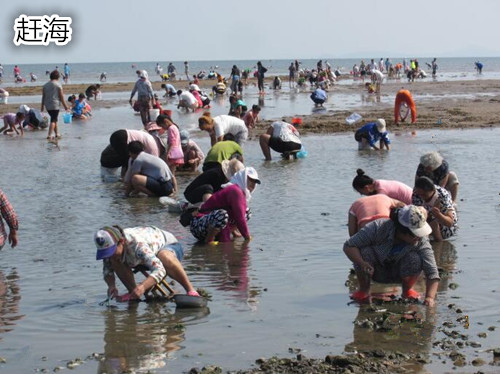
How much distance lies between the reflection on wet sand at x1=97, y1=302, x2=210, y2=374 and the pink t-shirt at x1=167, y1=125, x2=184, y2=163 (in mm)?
7532

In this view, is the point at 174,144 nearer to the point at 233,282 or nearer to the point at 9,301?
the point at 233,282

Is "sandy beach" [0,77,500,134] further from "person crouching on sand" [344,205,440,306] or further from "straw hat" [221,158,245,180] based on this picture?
"person crouching on sand" [344,205,440,306]

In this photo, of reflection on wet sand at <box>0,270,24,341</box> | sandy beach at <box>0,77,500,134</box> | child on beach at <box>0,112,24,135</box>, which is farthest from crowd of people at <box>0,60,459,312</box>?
child on beach at <box>0,112,24,135</box>

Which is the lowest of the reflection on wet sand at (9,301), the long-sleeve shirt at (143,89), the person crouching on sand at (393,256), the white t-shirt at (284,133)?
the reflection on wet sand at (9,301)

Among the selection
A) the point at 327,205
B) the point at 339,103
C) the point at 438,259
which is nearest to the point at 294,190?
the point at 327,205

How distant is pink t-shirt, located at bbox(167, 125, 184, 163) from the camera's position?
50.0 feet

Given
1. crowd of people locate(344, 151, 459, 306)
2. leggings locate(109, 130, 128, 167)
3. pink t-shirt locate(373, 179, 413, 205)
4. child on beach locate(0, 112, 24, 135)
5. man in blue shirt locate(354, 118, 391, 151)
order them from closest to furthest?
crowd of people locate(344, 151, 459, 306)
pink t-shirt locate(373, 179, 413, 205)
leggings locate(109, 130, 128, 167)
man in blue shirt locate(354, 118, 391, 151)
child on beach locate(0, 112, 24, 135)

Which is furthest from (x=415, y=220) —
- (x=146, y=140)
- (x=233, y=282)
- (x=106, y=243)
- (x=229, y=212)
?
(x=146, y=140)

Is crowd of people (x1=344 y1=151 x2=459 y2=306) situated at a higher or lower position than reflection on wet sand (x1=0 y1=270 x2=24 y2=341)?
higher

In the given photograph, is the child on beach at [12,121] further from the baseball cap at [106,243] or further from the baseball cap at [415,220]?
the baseball cap at [415,220]

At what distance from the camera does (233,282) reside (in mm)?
8758

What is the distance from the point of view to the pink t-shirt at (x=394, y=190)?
940 cm

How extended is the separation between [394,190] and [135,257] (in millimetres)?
3255

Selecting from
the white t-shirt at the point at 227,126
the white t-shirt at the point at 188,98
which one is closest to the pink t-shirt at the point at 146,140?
the white t-shirt at the point at 227,126
